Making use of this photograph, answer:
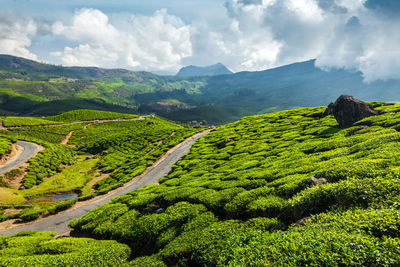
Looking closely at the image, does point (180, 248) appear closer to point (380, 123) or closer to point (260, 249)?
point (260, 249)

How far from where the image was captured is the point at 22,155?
7381 cm

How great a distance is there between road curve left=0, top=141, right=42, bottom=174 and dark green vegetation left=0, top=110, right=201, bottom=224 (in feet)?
11.5

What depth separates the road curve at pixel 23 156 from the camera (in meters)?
62.2

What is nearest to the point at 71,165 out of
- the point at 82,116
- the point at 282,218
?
the point at 282,218

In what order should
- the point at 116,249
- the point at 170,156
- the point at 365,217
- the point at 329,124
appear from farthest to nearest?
the point at 170,156 → the point at 329,124 → the point at 116,249 → the point at 365,217

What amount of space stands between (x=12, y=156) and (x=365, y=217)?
103 metres

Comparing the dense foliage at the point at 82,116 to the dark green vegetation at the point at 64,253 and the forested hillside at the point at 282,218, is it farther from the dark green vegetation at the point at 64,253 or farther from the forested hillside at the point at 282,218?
the dark green vegetation at the point at 64,253

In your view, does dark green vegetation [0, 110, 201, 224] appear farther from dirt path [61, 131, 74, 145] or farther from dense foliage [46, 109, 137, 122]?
dense foliage [46, 109, 137, 122]

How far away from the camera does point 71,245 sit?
18.7 metres

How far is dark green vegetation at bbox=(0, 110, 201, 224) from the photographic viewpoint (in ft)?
149

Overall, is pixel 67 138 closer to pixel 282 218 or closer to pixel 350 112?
pixel 282 218

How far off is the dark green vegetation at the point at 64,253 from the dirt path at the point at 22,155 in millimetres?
57266

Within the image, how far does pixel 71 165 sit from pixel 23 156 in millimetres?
16733

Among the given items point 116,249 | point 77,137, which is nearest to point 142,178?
point 116,249
